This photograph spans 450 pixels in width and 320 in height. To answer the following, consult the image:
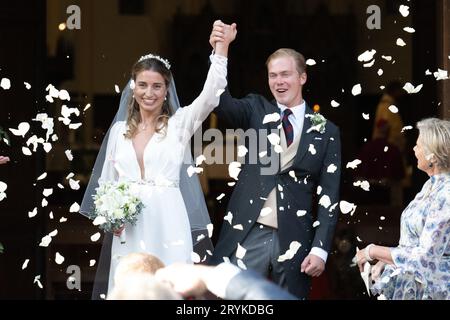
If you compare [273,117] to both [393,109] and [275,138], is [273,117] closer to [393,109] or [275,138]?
[275,138]

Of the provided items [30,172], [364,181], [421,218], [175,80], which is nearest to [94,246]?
[30,172]

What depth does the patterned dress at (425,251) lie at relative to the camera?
6.20 meters

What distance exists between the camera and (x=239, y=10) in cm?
802

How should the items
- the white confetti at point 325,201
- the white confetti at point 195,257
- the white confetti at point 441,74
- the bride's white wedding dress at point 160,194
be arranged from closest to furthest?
the white confetti at point 325,201
the bride's white wedding dress at point 160,194
the white confetti at point 195,257
the white confetti at point 441,74

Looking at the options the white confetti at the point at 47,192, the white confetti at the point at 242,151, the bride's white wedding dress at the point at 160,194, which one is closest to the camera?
the bride's white wedding dress at the point at 160,194

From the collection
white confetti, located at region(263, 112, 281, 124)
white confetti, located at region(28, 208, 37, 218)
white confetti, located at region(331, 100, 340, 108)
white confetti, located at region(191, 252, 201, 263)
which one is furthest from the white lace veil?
white confetti, located at region(331, 100, 340, 108)

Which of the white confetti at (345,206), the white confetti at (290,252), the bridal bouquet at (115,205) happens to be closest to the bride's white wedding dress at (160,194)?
the bridal bouquet at (115,205)

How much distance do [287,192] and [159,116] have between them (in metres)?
0.84

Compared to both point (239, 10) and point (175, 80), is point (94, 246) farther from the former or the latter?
point (239, 10)

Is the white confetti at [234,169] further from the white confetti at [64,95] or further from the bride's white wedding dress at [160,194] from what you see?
the white confetti at [64,95]

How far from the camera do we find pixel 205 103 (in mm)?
6977

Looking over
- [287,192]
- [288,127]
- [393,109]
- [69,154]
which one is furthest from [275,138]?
[69,154]

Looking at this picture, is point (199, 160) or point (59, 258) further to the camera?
point (59, 258)

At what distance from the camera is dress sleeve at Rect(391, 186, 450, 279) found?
619cm
